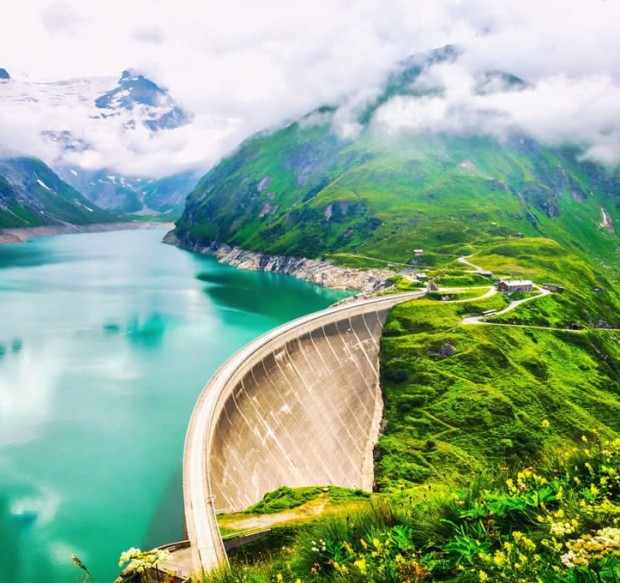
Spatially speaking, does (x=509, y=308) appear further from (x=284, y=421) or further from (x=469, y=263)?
(x=284, y=421)

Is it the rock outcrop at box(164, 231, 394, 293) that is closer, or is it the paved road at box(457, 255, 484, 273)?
the paved road at box(457, 255, 484, 273)

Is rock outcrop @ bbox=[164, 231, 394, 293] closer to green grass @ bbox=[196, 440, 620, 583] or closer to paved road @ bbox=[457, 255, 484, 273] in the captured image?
paved road @ bbox=[457, 255, 484, 273]

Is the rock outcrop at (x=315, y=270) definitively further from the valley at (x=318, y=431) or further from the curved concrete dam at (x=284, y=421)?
A: the curved concrete dam at (x=284, y=421)

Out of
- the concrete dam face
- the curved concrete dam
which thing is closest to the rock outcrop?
the concrete dam face

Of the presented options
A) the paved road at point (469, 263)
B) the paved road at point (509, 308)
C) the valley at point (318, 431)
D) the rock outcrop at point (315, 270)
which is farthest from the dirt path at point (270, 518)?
the rock outcrop at point (315, 270)

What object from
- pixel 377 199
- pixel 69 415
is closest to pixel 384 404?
pixel 69 415

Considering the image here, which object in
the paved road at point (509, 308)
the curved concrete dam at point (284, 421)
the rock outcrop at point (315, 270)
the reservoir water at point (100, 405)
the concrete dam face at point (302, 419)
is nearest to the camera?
the curved concrete dam at point (284, 421)
